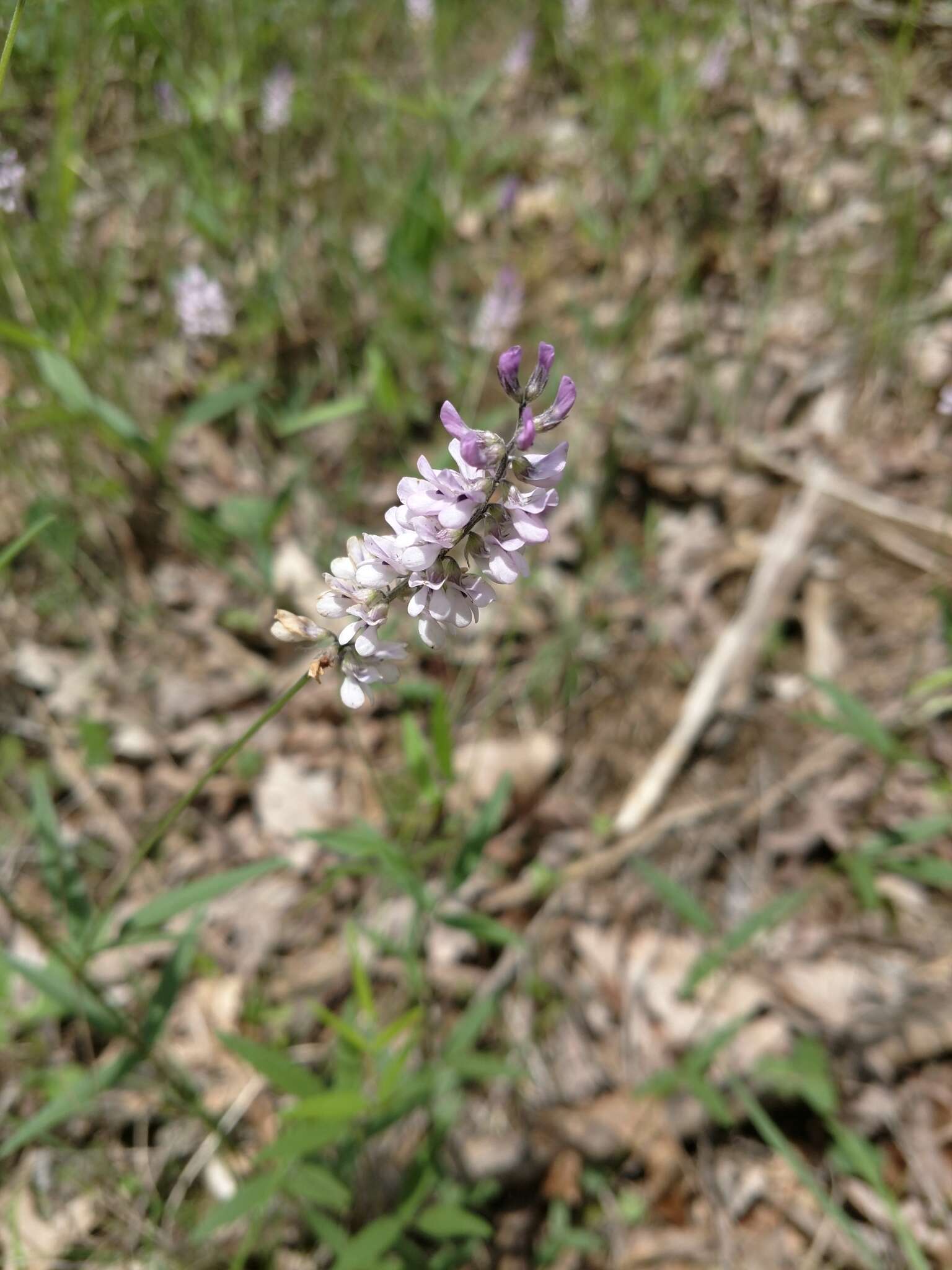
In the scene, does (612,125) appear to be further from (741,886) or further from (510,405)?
(741,886)

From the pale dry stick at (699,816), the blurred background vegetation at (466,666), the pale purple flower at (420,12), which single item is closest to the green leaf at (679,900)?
the blurred background vegetation at (466,666)

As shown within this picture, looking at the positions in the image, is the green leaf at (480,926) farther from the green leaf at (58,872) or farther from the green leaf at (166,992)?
the green leaf at (58,872)

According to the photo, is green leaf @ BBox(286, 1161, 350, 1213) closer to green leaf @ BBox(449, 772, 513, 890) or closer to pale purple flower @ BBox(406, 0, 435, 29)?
green leaf @ BBox(449, 772, 513, 890)

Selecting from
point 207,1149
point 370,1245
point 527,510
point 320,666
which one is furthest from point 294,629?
point 207,1149

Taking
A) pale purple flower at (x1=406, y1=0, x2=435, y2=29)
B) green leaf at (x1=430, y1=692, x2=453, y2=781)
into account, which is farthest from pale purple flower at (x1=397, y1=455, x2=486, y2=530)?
pale purple flower at (x1=406, y1=0, x2=435, y2=29)

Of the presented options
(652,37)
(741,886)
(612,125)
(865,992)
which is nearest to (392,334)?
(612,125)
